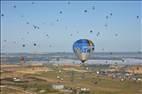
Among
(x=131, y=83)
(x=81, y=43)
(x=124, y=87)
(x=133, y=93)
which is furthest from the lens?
(x=131, y=83)

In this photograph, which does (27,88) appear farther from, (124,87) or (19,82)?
(124,87)

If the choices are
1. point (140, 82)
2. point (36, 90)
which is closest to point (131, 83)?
point (140, 82)

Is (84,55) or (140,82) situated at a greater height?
(84,55)

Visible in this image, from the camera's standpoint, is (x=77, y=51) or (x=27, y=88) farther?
(x=27, y=88)

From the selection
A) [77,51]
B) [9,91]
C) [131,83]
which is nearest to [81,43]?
[77,51]

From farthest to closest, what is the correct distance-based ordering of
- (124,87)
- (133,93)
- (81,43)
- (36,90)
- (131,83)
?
(131,83) → (124,87) → (36,90) → (133,93) → (81,43)

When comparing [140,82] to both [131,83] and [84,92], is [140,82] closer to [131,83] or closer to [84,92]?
[131,83]
